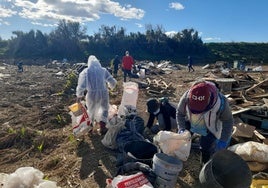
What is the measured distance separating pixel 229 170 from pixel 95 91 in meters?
3.38

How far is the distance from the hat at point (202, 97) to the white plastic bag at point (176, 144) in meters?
0.53

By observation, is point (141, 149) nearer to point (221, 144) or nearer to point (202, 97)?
point (221, 144)

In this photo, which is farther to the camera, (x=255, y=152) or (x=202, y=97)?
(x=255, y=152)

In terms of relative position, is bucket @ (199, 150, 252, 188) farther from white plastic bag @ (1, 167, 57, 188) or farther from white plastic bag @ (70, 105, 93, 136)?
white plastic bag @ (70, 105, 93, 136)

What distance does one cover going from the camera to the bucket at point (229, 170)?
10.3 feet

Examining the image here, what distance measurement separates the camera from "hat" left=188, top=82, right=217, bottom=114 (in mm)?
3332

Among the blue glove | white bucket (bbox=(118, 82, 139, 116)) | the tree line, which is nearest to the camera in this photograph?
the blue glove

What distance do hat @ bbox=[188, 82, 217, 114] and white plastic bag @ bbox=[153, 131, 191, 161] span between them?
21.1 inches

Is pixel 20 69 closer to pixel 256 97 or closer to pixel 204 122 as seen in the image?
pixel 256 97

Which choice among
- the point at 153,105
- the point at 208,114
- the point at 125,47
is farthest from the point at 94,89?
the point at 125,47

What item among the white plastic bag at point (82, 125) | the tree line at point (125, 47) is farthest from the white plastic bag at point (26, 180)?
the tree line at point (125, 47)

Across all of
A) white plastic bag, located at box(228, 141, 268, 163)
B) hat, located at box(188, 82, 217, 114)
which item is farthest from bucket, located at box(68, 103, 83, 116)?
white plastic bag, located at box(228, 141, 268, 163)

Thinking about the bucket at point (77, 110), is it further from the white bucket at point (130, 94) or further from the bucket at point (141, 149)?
the bucket at point (141, 149)

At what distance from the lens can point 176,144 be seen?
381 cm
